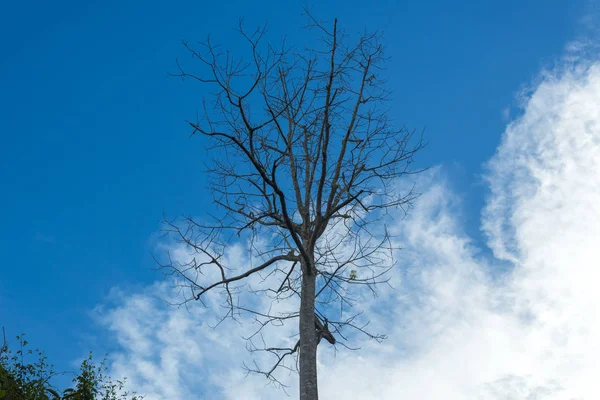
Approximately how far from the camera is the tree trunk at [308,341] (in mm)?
5566

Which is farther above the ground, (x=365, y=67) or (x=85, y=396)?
(x=365, y=67)

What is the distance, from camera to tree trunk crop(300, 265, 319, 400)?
557 cm

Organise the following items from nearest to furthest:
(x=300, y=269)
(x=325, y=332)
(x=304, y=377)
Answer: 1. (x=304, y=377)
2. (x=325, y=332)
3. (x=300, y=269)

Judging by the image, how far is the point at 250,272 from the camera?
22.3 ft

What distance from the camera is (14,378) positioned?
5.92m

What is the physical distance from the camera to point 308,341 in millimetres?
5953

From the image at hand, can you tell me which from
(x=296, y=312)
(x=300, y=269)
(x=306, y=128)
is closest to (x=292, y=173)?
(x=306, y=128)

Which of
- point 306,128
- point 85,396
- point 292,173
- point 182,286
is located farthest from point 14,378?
point 306,128

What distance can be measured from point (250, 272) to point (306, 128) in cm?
195

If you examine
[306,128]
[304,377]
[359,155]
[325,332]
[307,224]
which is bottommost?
[304,377]

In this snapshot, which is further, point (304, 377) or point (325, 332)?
point (325, 332)

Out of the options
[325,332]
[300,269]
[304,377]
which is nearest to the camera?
[304,377]

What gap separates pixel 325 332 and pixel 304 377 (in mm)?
923

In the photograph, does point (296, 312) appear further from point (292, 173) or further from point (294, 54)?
point (294, 54)
